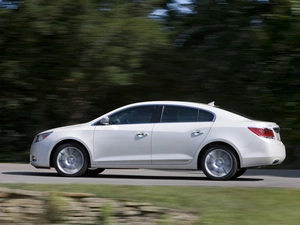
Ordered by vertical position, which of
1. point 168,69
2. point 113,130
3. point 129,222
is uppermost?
point 168,69

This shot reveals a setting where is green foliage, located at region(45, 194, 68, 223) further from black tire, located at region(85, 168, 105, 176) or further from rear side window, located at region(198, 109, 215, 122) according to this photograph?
black tire, located at region(85, 168, 105, 176)

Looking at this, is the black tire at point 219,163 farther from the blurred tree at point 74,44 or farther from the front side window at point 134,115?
the blurred tree at point 74,44

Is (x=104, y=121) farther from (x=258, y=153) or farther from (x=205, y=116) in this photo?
(x=258, y=153)

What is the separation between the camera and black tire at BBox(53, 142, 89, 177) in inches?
530

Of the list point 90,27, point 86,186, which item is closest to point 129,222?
point 86,186

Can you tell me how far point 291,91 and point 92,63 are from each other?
552cm

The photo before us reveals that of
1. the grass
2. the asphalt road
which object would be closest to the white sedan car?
the asphalt road

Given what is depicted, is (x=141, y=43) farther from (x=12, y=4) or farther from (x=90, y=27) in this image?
(x=12, y=4)

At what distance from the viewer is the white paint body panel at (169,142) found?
42.0ft

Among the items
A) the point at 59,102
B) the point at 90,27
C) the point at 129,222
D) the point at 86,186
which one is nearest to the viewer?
the point at 129,222

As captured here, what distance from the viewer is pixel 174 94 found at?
68.2ft

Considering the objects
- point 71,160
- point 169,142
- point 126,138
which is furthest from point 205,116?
point 71,160

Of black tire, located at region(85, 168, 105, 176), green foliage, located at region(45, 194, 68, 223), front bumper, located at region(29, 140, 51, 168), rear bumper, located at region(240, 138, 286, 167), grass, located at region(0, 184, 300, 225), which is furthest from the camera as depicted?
black tire, located at region(85, 168, 105, 176)

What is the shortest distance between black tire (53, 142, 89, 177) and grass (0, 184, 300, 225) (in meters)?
2.43
